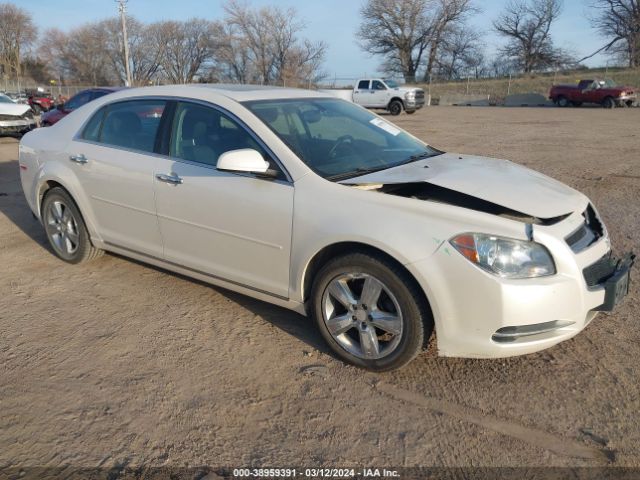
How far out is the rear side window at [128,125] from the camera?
13.1 feet

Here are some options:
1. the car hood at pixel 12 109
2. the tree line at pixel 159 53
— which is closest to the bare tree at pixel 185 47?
the tree line at pixel 159 53

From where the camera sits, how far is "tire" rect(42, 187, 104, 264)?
15.2 feet

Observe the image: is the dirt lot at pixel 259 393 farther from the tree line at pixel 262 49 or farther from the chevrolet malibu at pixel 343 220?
the tree line at pixel 262 49

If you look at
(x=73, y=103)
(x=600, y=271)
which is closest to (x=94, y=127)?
(x=600, y=271)

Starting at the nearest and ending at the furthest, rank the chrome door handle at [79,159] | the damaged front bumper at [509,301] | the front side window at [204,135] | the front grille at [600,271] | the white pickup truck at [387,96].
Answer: the damaged front bumper at [509,301], the front grille at [600,271], the front side window at [204,135], the chrome door handle at [79,159], the white pickup truck at [387,96]

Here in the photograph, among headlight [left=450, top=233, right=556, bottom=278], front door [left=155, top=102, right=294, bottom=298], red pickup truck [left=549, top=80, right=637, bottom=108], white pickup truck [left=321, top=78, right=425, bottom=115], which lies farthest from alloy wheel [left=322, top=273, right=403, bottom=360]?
red pickup truck [left=549, top=80, right=637, bottom=108]

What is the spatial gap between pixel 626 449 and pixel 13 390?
10.4 feet

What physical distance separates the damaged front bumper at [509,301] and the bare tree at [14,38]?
278ft

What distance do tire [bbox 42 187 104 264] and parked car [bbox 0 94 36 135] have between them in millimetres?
12298

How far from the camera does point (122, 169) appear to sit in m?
4.04

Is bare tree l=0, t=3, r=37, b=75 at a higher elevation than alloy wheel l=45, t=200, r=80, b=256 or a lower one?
higher

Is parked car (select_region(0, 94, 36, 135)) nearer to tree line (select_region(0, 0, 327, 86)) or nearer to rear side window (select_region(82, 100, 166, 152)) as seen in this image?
rear side window (select_region(82, 100, 166, 152))

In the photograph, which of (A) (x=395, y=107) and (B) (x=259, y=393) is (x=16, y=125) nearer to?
(B) (x=259, y=393)

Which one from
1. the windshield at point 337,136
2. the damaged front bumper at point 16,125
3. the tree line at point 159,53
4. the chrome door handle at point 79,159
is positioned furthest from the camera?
the tree line at point 159,53
